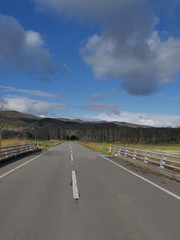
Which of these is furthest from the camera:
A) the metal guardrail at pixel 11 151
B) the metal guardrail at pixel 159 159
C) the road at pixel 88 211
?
the metal guardrail at pixel 11 151


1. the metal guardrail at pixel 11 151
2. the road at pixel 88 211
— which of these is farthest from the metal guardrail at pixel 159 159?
the metal guardrail at pixel 11 151

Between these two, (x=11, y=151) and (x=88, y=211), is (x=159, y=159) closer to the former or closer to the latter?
(x=88, y=211)

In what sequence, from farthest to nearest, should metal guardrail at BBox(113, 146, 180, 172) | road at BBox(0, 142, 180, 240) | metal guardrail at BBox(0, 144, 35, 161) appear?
metal guardrail at BBox(0, 144, 35, 161) < metal guardrail at BBox(113, 146, 180, 172) < road at BBox(0, 142, 180, 240)

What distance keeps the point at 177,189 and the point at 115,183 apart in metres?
2.20

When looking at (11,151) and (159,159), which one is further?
(11,151)

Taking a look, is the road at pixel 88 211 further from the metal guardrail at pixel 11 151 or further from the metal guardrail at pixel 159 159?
the metal guardrail at pixel 11 151

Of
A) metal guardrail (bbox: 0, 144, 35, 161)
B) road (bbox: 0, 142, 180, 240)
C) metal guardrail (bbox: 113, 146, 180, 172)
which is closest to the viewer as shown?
road (bbox: 0, 142, 180, 240)

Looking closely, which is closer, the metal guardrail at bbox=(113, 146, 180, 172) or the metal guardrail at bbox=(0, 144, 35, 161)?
the metal guardrail at bbox=(113, 146, 180, 172)

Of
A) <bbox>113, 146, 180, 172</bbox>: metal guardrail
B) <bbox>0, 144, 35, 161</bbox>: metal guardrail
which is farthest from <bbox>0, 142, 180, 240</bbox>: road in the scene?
<bbox>0, 144, 35, 161</bbox>: metal guardrail

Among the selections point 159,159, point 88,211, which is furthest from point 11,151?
point 88,211

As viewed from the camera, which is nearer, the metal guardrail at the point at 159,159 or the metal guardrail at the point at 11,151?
the metal guardrail at the point at 159,159

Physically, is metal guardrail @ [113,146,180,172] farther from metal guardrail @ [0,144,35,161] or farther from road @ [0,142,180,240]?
metal guardrail @ [0,144,35,161]

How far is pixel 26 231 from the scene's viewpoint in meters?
3.36

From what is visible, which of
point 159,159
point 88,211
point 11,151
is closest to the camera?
point 88,211
